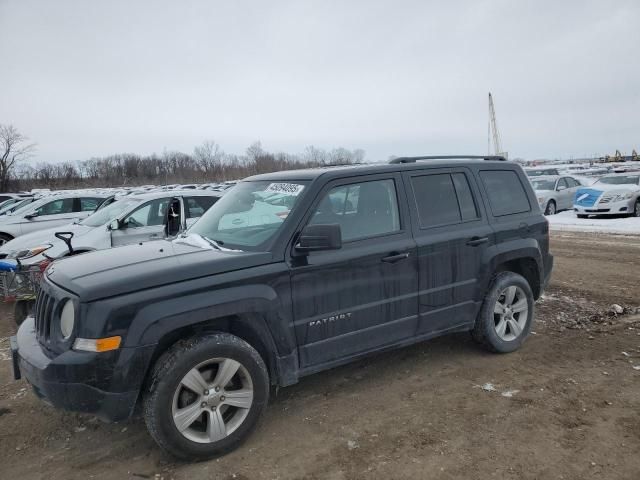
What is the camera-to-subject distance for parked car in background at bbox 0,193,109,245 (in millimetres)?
11578

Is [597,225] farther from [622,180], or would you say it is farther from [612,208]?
[622,180]

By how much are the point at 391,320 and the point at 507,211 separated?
72.3 inches

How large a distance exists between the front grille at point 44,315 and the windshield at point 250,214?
125cm

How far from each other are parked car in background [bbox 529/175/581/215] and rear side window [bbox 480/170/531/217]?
1552cm

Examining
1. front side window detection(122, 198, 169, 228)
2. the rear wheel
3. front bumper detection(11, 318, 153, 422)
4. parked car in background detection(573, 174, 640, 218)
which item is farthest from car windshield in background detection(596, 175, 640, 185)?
front bumper detection(11, 318, 153, 422)

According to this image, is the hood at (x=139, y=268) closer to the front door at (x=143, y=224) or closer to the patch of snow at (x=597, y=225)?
the front door at (x=143, y=224)

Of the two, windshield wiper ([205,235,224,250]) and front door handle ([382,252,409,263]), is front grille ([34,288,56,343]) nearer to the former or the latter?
windshield wiper ([205,235,224,250])

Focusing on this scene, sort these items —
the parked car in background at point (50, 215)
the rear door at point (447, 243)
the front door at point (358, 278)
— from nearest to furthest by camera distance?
the front door at point (358, 278), the rear door at point (447, 243), the parked car in background at point (50, 215)

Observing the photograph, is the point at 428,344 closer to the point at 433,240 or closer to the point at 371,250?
the point at 433,240

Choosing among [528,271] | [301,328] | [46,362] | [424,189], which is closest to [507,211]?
[528,271]

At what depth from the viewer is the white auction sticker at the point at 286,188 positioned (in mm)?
3859

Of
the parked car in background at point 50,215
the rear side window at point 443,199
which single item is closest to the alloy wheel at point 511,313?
the rear side window at point 443,199

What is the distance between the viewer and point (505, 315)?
189 inches

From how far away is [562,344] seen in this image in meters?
5.01
